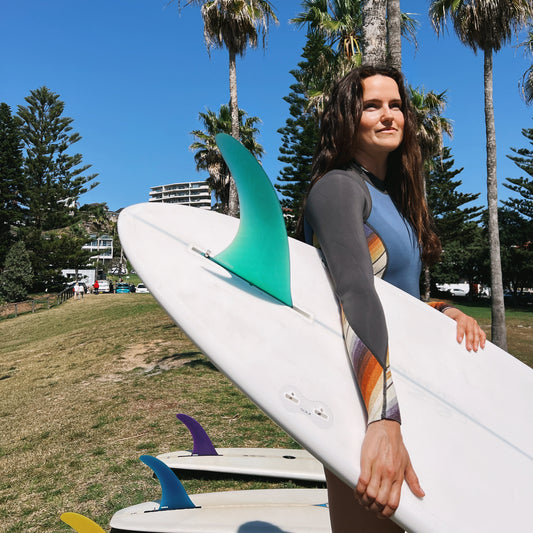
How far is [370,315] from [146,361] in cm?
821

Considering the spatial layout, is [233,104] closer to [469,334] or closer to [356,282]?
[469,334]

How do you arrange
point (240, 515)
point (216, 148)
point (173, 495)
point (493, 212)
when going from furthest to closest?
1. point (216, 148)
2. point (493, 212)
3. point (173, 495)
4. point (240, 515)

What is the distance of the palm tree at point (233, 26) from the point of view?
8922mm

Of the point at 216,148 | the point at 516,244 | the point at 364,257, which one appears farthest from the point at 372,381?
the point at 516,244

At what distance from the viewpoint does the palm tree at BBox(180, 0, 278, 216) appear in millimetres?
8922

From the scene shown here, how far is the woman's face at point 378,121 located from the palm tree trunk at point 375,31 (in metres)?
3.58

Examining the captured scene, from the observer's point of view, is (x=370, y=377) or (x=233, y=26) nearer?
(x=370, y=377)

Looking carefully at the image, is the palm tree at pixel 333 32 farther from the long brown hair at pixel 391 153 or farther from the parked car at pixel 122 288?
the parked car at pixel 122 288

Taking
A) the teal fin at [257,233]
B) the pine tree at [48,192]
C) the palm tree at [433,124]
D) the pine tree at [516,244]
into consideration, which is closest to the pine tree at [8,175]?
the pine tree at [48,192]

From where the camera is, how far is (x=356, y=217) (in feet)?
2.87

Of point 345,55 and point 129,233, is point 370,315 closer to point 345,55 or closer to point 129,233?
point 129,233

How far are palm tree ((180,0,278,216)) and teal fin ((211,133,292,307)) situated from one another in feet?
26.2

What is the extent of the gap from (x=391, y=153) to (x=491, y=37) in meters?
9.88

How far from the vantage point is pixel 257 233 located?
1114 millimetres
